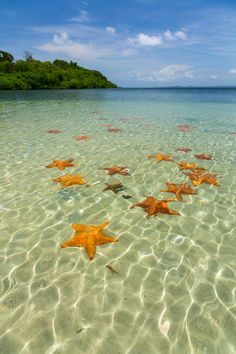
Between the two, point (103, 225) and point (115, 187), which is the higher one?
point (103, 225)

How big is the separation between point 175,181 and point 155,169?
1.01 meters

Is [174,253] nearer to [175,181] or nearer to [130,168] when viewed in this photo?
[175,181]

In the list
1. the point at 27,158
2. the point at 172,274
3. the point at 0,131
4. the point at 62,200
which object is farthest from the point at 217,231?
the point at 0,131

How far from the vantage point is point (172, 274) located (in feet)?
11.5

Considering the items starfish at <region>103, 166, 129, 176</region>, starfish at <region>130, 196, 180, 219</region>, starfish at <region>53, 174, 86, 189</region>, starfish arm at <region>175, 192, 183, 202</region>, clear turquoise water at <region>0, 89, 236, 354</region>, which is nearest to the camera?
clear turquoise water at <region>0, 89, 236, 354</region>

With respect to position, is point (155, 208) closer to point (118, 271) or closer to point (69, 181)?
point (118, 271)

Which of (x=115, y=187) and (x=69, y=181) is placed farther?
(x=69, y=181)

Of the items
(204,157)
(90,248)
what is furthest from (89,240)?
(204,157)

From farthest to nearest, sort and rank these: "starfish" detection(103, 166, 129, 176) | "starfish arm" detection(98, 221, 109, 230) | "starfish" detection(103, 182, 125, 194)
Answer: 1. "starfish" detection(103, 166, 129, 176)
2. "starfish" detection(103, 182, 125, 194)
3. "starfish arm" detection(98, 221, 109, 230)

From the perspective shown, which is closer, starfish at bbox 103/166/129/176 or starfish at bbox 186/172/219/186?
starfish at bbox 186/172/219/186

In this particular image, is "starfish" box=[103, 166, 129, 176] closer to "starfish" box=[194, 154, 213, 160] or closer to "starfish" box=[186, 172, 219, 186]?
"starfish" box=[186, 172, 219, 186]

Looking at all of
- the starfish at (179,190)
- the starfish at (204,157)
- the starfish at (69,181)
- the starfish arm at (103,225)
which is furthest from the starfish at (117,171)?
the starfish at (204,157)

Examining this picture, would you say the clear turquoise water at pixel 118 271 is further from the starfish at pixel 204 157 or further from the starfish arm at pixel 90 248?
the starfish at pixel 204 157

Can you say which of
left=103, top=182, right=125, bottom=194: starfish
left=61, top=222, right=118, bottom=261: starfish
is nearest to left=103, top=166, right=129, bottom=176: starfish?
left=103, top=182, right=125, bottom=194: starfish
